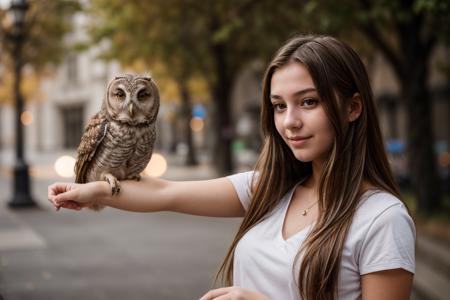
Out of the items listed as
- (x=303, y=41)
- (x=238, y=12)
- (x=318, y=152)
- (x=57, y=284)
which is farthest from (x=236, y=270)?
(x=238, y=12)

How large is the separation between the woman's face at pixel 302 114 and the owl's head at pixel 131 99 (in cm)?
46

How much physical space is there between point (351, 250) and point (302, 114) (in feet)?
1.54

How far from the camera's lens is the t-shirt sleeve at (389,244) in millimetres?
1643

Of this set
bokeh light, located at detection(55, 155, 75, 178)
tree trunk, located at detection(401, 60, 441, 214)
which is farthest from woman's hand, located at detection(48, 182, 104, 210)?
A: tree trunk, located at detection(401, 60, 441, 214)

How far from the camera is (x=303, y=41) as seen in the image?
188cm

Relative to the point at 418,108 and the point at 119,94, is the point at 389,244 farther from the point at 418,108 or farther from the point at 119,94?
the point at 418,108

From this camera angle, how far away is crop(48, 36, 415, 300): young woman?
66.1 inches

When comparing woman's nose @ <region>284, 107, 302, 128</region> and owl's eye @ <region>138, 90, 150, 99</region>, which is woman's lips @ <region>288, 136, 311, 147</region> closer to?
woman's nose @ <region>284, 107, 302, 128</region>

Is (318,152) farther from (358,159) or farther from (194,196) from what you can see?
(194,196)

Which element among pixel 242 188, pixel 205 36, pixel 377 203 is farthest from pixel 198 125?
pixel 377 203

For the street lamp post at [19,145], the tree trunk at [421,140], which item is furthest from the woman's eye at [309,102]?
the street lamp post at [19,145]

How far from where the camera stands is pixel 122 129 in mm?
1576

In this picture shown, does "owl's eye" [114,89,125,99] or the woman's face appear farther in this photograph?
the woman's face

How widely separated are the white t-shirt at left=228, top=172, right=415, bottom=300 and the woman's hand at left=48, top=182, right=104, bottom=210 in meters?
0.59
